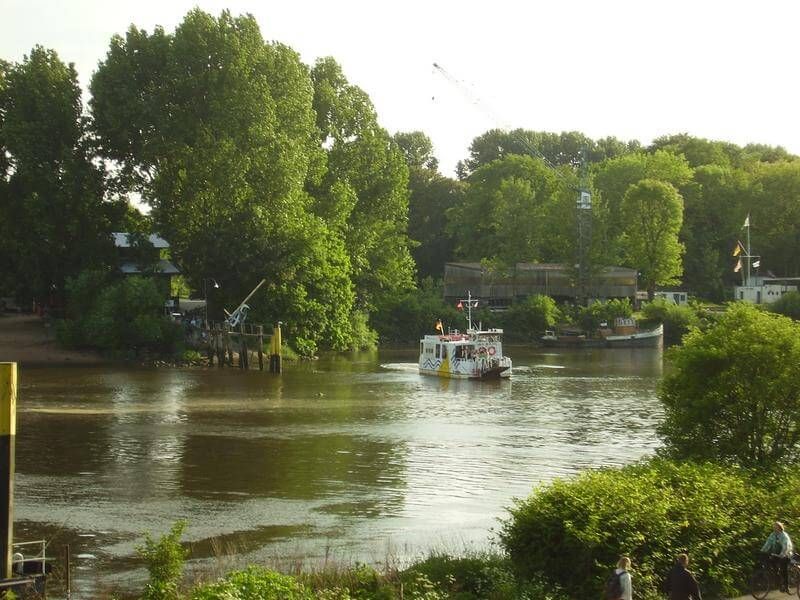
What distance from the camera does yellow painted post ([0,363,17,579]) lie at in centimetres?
2001

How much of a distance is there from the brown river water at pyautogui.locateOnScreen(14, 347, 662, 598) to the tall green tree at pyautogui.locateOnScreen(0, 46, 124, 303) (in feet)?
46.4

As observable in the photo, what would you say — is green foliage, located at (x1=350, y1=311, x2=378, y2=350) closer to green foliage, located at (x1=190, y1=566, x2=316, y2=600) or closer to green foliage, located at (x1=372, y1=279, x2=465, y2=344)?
green foliage, located at (x1=372, y1=279, x2=465, y2=344)

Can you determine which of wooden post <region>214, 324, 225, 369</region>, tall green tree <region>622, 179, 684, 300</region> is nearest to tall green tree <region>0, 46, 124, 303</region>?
wooden post <region>214, 324, 225, 369</region>

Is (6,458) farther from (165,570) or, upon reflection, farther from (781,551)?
(781,551)

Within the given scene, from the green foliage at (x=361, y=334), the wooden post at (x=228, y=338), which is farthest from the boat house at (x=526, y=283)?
the wooden post at (x=228, y=338)

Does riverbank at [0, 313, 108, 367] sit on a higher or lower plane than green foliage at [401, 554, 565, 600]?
higher

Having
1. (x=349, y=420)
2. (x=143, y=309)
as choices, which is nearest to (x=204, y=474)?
(x=349, y=420)

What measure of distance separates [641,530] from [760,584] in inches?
93.0

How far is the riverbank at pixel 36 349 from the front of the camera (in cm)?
7762

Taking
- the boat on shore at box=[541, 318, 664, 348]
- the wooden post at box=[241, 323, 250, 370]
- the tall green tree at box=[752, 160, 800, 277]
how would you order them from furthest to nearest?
1. the tall green tree at box=[752, 160, 800, 277]
2. the boat on shore at box=[541, 318, 664, 348]
3. the wooden post at box=[241, 323, 250, 370]

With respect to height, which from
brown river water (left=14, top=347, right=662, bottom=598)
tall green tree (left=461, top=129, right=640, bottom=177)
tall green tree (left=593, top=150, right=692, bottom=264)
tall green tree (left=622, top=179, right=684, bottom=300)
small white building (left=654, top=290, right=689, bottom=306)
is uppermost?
tall green tree (left=461, top=129, right=640, bottom=177)

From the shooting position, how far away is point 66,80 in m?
84.8

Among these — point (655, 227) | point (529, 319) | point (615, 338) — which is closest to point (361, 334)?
point (529, 319)

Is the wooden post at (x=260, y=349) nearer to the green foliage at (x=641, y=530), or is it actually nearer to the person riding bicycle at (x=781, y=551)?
the green foliage at (x=641, y=530)
